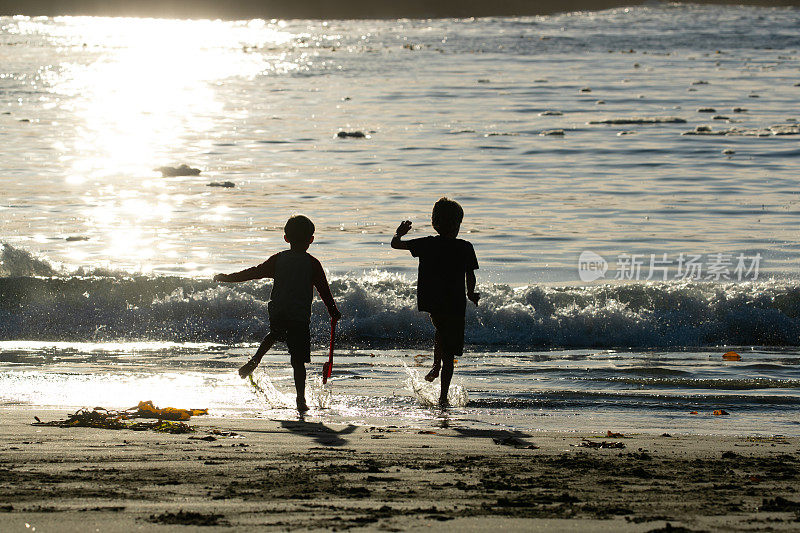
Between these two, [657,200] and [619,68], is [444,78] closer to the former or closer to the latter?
[619,68]

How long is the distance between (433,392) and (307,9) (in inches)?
4299

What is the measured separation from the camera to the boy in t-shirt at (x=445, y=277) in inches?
299


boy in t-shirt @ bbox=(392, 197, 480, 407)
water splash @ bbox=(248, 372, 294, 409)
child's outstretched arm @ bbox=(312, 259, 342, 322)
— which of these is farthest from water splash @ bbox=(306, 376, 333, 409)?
boy in t-shirt @ bbox=(392, 197, 480, 407)

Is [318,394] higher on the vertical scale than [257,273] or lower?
lower

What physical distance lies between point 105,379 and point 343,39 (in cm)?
6397

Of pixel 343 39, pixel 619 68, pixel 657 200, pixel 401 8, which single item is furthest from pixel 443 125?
pixel 401 8

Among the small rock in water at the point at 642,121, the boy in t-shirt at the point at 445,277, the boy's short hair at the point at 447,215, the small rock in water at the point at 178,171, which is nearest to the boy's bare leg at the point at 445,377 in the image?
the boy in t-shirt at the point at 445,277

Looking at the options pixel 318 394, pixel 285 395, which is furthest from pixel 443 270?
pixel 285 395

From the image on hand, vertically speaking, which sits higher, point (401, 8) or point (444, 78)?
point (401, 8)

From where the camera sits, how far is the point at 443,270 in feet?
25.1

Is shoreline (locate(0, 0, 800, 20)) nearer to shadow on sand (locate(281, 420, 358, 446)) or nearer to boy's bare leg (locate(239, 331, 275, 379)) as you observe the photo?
boy's bare leg (locate(239, 331, 275, 379))

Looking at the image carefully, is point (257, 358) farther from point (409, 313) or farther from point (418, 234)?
point (418, 234)

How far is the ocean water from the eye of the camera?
850 cm

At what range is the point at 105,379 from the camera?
8.71 metres
